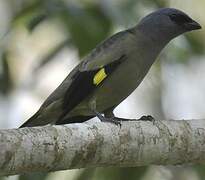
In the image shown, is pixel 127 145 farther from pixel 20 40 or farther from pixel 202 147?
pixel 20 40

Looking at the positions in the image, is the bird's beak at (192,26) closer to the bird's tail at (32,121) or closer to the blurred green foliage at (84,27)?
the blurred green foliage at (84,27)

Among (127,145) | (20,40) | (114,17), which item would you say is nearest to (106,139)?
(127,145)

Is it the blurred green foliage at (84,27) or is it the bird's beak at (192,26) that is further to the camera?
the bird's beak at (192,26)

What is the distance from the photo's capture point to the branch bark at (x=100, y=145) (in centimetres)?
371

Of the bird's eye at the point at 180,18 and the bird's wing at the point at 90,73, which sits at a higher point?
the bird's eye at the point at 180,18

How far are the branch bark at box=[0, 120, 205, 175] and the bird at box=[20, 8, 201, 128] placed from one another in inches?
43.3

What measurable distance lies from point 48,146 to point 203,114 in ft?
11.4

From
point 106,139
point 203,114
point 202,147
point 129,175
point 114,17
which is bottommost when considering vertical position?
point 203,114

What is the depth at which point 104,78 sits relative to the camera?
5.62 m

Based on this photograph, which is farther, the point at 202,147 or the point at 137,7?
the point at 137,7

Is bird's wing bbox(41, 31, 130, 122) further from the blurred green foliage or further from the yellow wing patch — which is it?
the blurred green foliage

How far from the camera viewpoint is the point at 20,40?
770 cm

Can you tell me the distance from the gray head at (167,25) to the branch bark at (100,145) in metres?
1.52

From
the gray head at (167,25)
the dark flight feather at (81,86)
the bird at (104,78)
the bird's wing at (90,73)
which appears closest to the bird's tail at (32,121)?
the bird at (104,78)
